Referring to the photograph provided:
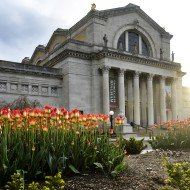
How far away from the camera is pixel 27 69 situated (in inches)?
1510

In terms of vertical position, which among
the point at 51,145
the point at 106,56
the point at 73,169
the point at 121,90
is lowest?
the point at 73,169

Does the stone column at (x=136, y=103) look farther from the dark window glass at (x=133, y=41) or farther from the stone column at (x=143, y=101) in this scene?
the dark window glass at (x=133, y=41)

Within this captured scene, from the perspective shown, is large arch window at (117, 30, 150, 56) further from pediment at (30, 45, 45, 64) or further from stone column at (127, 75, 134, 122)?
pediment at (30, 45, 45, 64)

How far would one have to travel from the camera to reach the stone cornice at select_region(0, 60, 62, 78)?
36.7 m

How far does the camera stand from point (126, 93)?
45906 millimetres

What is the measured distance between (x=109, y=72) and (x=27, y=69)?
1174 cm

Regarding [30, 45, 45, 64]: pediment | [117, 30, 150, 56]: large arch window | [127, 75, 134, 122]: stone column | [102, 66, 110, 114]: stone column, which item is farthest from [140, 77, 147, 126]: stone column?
[30, 45, 45, 64]: pediment

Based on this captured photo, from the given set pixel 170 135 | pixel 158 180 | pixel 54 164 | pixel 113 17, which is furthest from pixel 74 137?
pixel 113 17

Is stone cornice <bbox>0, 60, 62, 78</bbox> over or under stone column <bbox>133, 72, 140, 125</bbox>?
over

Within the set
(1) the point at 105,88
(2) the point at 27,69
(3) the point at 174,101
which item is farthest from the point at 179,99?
(2) the point at 27,69

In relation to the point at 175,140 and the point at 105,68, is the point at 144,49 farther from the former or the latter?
the point at 175,140

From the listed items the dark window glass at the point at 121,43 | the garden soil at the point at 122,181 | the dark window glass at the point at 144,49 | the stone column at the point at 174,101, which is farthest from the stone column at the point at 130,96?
the garden soil at the point at 122,181

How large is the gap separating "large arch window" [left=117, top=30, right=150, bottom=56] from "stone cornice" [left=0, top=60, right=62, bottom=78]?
1147cm

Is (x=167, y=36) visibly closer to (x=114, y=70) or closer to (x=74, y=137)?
(x=114, y=70)
